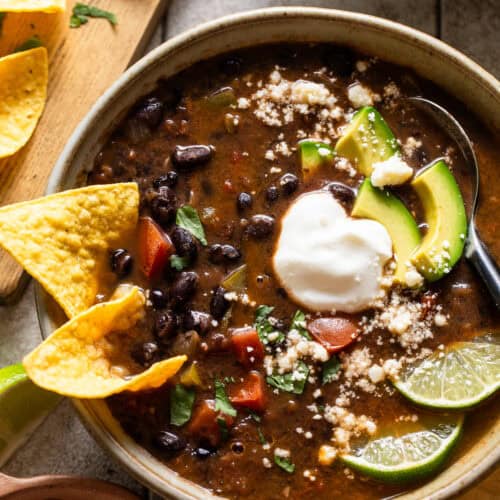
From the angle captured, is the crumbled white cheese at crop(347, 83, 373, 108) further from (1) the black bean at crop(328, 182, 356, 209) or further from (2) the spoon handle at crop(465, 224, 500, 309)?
(2) the spoon handle at crop(465, 224, 500, 309)

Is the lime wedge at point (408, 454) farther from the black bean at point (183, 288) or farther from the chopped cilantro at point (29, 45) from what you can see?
the chopped cilantro at point (29, 45)

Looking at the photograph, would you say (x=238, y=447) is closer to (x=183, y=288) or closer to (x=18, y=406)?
(x=183, y=288)

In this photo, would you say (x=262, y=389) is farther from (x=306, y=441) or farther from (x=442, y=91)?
(x=442, y=91)

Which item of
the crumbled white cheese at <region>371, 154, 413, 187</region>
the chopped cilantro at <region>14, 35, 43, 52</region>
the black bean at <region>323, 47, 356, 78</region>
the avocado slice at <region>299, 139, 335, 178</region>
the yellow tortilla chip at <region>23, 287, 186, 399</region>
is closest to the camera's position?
the yellow tortilla chip at <region>23, 287, 186, 399</region>

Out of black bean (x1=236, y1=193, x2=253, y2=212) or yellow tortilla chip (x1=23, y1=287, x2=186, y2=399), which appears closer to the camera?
yellow tortilla chip (x1=23, y1=287, x2=186, y2=399)

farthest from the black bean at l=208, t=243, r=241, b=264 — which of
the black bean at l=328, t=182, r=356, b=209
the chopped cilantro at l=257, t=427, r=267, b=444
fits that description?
the chopped cilantro at l=257, t=427, r=267, b=444

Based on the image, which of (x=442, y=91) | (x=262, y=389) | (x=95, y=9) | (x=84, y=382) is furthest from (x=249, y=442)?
(x=95, y=9)
